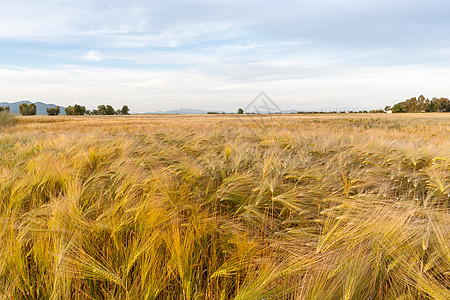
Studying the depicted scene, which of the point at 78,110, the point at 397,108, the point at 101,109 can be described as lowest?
the point at 78,110

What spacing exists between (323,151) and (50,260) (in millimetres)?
3005

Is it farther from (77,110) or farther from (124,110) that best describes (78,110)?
(124,110)

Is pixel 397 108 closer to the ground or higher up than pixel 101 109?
higher up

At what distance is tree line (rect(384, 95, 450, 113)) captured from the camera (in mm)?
81375

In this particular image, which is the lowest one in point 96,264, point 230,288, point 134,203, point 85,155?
point 230,288

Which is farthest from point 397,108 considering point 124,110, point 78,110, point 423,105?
point 78,110

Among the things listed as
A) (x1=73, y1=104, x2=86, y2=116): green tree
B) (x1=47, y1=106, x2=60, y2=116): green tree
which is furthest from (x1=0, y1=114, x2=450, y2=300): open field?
(x1=73, y1=104, x2=86, y2=116): green tree

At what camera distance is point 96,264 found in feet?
3.69

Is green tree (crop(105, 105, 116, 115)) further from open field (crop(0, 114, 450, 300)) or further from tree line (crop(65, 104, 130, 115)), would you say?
open field (crop(0, 114, 450, 300))

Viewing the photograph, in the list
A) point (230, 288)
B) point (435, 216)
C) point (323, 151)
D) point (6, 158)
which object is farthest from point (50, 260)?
point (323, 151)

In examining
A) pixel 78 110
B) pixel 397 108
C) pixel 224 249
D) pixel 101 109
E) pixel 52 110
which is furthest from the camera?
pixel 101 109

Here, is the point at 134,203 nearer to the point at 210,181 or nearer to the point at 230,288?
the point at 210,181

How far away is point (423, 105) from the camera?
82812 millimetres

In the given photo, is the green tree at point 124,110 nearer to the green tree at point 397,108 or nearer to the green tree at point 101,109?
the green tree at point 101,109
